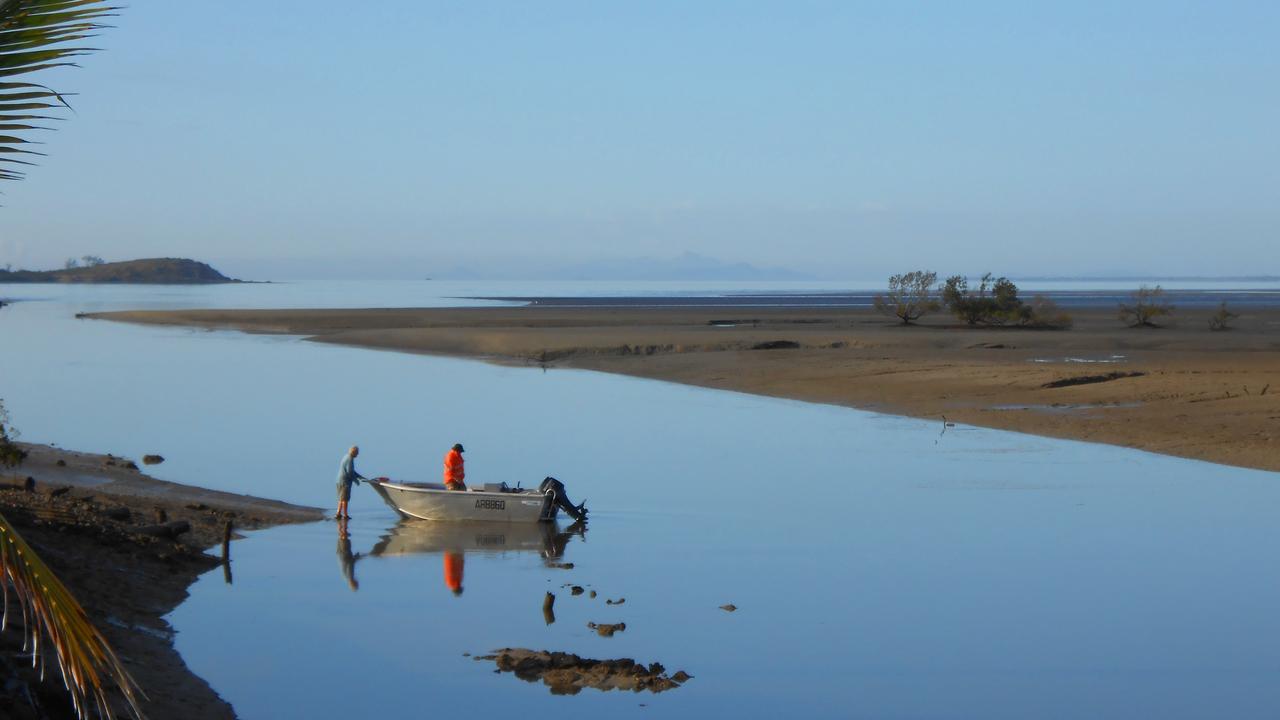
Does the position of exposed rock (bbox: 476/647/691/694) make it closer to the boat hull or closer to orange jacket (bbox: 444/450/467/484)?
the boat hull

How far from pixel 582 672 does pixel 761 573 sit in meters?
4.83

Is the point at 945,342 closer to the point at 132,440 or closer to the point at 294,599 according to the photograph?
the point at 132,440

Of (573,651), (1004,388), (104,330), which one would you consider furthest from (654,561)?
(104,330)

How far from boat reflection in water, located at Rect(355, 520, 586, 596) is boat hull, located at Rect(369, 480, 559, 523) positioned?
117 mm

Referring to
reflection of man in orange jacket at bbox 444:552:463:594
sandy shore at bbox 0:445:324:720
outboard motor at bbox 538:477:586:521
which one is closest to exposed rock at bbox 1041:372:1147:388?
outboard motor at bbox 538:477:586:521

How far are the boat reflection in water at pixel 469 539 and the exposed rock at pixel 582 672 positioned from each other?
14.4 feet

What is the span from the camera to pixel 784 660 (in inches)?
500

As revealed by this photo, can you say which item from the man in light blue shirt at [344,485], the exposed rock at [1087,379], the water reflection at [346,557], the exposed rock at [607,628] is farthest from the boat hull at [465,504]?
the exposed rock at [1087,379]

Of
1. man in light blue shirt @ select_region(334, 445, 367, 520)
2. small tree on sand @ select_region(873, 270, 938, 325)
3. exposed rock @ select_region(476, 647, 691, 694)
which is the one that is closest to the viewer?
exposed rock @ select_region(476, 647, 691, 694)

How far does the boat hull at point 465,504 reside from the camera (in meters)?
19.0

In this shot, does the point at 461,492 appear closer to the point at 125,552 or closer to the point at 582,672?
the point at 125,552

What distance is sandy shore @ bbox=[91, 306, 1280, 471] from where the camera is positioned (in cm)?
2855

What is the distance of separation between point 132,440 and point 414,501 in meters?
11.5

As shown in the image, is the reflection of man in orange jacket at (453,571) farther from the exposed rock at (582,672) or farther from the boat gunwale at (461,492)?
the exposed rock at (582,672)
